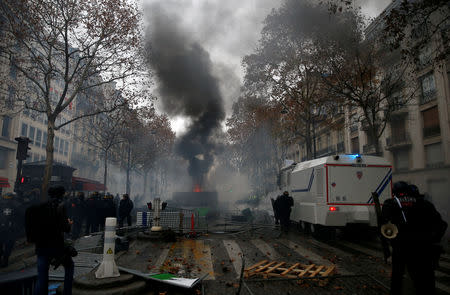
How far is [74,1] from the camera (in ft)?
47.4

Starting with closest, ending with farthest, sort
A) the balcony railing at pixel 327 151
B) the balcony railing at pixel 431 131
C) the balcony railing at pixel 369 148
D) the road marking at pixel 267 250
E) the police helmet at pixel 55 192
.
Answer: the police helmet at pixel 55 192, the road marking at pixel 267 250, the balcony railing at pixel 431 131, the balcony railing at pixel 369 148, the balcony railing at pixel 327 151

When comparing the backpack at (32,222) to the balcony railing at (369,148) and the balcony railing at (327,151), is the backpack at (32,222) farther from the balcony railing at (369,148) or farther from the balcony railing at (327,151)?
the balcony railing at (327,151)

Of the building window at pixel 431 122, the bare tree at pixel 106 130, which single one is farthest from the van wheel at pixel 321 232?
the building window at pixel 431 122

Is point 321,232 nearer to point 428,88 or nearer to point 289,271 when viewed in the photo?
point 289,271

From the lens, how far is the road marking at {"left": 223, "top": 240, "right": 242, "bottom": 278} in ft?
21.8

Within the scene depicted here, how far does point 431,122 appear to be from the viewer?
22.1 meters

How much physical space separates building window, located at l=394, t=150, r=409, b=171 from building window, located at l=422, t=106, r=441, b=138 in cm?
265

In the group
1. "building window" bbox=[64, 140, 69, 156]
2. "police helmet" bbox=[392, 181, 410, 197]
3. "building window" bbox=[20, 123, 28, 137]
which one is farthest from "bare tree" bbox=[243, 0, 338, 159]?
"building window" bbox=[64, 140, 69, 156]

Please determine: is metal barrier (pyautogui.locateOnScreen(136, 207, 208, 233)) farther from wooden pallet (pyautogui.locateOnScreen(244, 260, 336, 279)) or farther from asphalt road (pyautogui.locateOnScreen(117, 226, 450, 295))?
wooden pallet (pyautogui.locateOnScreen(244, 260, 336, 279))

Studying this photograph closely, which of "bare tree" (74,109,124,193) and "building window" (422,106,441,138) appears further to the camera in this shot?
"bare tree" (74,109,124,193)

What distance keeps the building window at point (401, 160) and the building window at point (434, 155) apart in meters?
2.21

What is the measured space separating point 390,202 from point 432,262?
0.75m

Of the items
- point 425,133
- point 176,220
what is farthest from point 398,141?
point 176,220

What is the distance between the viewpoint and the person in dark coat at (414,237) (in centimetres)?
344
